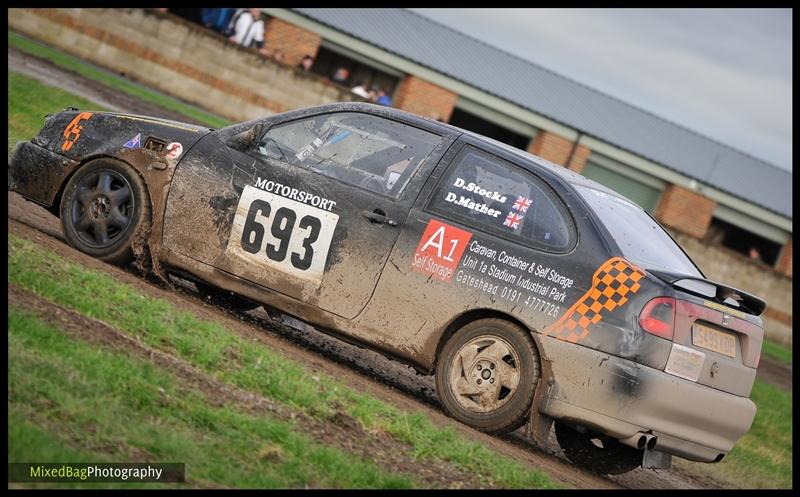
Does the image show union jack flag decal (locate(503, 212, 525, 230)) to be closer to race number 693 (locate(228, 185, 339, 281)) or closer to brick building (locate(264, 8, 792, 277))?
race number 693 (locate(228, 185, 339, 281))

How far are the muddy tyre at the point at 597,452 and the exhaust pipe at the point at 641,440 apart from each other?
1.65 feet

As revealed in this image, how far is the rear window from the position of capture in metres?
7.59

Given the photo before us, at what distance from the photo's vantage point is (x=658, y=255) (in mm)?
7797

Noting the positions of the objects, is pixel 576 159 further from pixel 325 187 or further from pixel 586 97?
pixel 325 187

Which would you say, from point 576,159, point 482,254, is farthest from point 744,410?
point 576,159

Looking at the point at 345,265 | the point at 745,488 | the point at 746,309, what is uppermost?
the point at 746,309

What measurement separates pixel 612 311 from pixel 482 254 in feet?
2.94

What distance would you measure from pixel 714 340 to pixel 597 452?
47.7 inches

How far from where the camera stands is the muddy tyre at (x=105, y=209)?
27.8ft

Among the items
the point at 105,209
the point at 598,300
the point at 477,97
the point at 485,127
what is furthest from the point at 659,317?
the point at 485,127

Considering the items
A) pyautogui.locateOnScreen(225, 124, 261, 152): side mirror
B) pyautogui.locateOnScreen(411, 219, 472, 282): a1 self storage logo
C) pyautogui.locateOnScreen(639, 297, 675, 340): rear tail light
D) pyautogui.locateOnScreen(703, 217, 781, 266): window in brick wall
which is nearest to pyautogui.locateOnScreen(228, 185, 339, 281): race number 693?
pyautogui.locateOnScreen(225, 124, 261, 152): side mirror

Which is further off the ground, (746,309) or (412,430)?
(746,309)

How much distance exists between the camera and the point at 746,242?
41625 mm
